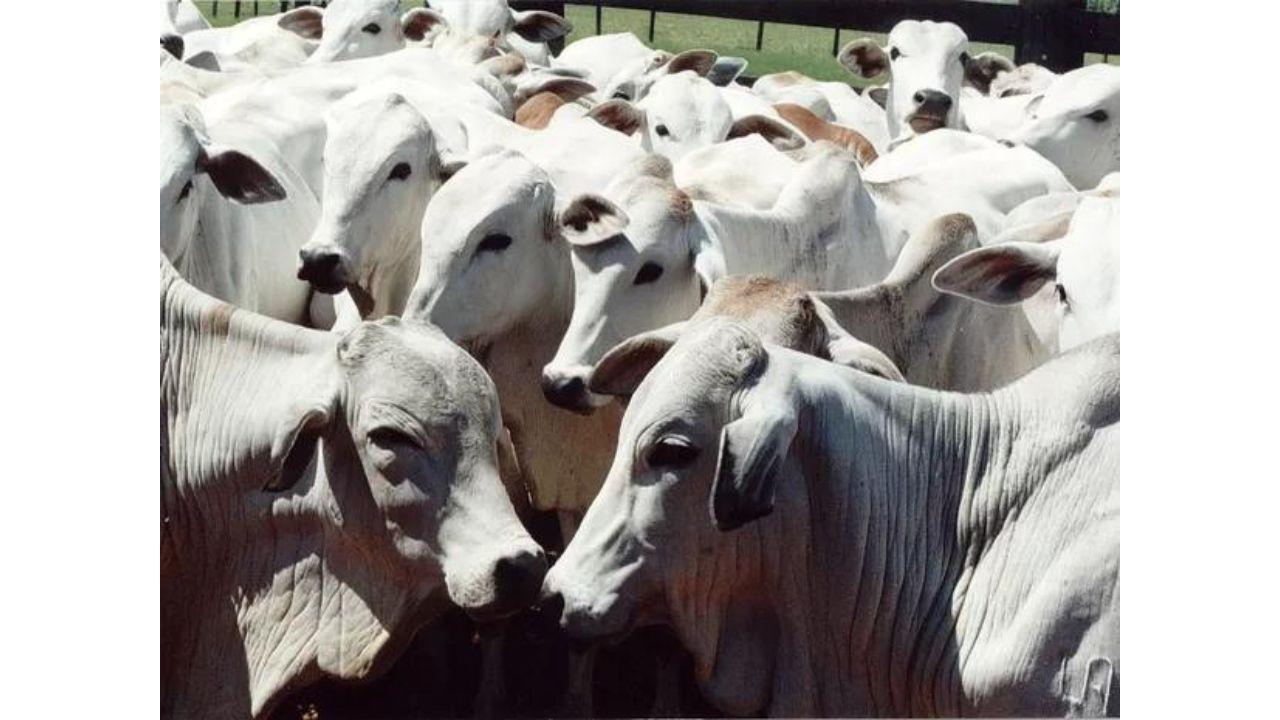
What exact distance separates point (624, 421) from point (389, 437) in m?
0.47

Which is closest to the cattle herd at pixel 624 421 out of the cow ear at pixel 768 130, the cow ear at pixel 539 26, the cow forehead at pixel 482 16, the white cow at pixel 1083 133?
the cow ear at pixel 768 130

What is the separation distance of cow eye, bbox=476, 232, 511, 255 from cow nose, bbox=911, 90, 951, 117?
3161mm

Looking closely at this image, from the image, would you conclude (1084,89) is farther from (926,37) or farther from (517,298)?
(517,298)

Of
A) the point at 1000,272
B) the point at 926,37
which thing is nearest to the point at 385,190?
the point at 1000,272

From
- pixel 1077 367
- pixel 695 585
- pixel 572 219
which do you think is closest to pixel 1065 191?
pixel 572 219

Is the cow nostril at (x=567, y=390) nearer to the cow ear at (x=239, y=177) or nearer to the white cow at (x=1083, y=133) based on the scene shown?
the cow ear at (x=239, y=177)

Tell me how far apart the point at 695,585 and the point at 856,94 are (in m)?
6.35

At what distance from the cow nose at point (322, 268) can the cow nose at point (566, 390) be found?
87 cm

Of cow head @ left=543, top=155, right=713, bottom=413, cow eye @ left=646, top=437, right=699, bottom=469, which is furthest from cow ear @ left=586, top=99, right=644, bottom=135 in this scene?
cow eye @ left=646, top=437, right=699, bottom=469

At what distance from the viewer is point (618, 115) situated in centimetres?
784

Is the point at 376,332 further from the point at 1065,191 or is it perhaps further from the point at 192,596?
the point at 1065,191

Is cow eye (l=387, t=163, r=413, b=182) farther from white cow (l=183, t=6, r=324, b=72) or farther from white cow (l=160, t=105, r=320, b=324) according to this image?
white cow (l=183, t=6, r=324, b=72)

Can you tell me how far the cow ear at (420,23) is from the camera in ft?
33.4

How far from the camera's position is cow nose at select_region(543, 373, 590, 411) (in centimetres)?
555
